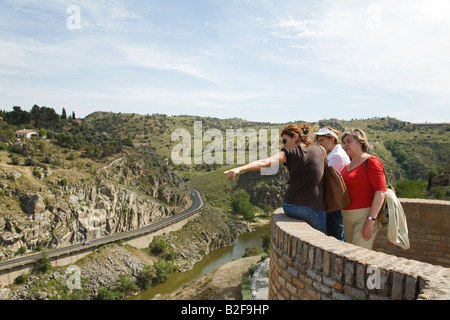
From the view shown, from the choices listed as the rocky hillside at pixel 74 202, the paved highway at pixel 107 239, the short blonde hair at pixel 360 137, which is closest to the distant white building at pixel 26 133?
the rocky hillside at pixel 74 202

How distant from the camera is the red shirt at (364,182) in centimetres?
396

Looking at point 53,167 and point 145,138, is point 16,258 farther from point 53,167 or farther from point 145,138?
point 145,138

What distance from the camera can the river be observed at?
36.8 meters

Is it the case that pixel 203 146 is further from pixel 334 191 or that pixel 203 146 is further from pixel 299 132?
pixel 334 191

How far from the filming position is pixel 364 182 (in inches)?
161

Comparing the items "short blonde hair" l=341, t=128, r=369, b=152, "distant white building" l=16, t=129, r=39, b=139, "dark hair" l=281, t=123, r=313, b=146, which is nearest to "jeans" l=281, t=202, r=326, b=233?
"dark hair" l=281, t=123, r=313, b=146

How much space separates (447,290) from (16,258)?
1620 inches

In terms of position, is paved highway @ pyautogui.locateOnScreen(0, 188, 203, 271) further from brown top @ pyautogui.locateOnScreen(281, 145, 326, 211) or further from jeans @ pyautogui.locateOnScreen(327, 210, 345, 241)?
brown top @ pyautogui.locateOnScreen(281, 145, 326, 211)

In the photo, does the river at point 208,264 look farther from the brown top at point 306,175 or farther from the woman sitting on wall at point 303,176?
the brown top at point 306,175

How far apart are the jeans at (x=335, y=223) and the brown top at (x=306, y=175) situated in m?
0.55

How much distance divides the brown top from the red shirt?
0.45 m

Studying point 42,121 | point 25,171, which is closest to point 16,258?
point 25,171

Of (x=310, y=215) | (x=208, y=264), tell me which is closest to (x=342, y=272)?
(x=310, y=215)
